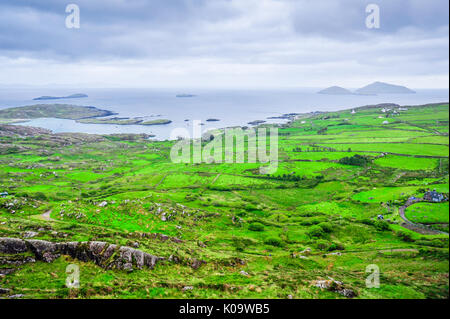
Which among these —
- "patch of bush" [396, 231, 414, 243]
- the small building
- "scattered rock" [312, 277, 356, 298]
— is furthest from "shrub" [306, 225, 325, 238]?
the small building

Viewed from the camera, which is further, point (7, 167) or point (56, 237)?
point (7, 167)

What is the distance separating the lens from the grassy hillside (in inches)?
963

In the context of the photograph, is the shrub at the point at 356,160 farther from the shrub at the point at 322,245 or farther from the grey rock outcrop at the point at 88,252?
the grey rock outcrop at the point at 88,252

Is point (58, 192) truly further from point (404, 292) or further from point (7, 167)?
point (404, 292)

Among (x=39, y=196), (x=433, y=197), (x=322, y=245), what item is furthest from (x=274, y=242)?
(x=39, y=196)

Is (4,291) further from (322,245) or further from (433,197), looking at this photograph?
(433,197)

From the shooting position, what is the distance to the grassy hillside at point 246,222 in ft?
80.3

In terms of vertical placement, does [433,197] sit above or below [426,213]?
above

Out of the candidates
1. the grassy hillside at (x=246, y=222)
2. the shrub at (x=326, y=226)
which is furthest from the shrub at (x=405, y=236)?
the shrub at (x=326, y=226)

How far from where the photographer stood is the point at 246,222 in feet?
193

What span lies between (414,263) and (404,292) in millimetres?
13455

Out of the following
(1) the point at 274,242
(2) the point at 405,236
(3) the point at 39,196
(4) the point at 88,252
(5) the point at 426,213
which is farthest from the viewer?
(3) the point at 39,196

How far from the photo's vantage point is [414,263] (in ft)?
108
